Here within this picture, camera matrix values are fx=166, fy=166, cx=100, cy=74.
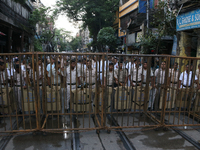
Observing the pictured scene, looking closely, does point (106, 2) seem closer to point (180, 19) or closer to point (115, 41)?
point (115, 41)

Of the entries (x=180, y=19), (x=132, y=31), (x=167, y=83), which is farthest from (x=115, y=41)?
(x=167, y=83)

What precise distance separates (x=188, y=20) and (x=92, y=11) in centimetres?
1964

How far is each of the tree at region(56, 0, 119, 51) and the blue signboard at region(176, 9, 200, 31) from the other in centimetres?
1697

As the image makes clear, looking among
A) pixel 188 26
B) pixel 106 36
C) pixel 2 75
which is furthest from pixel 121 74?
pixel 106 36

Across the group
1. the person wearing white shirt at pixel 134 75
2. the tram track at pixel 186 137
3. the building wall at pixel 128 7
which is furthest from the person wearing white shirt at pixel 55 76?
the building wall at pixel 128 7

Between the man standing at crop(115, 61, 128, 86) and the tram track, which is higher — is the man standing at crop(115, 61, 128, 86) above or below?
above

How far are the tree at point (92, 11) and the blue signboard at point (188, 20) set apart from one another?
16967 millimetres

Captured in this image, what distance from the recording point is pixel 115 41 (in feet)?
77.7

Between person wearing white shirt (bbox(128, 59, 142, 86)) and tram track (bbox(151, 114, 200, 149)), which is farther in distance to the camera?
person wearing white shirt (bbox(128, 59, 142, 86))

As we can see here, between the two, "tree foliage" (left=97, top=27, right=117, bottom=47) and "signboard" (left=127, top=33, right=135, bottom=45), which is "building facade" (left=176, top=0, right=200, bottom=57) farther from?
"tree foliage" (left=97, top=27, right=117, bottom=47)

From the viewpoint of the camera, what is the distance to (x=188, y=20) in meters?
9.11

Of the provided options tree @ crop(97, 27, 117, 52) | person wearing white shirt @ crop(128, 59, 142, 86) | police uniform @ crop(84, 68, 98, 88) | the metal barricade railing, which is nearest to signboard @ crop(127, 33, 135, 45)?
tree @ crop(97, 27, 117, 52)

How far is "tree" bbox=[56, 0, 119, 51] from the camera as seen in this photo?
25.4 metres

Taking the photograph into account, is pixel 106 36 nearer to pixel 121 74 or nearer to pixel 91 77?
pixel 121 74
